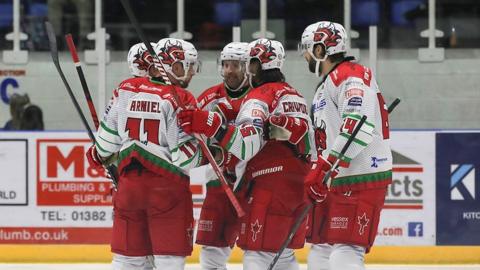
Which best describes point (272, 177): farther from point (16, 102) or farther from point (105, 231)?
point (16, 102)

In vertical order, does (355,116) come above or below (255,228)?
above

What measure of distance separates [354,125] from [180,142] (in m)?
0.75

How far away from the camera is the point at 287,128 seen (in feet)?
17.6

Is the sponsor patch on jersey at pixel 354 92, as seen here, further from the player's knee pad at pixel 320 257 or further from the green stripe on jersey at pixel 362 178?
the player's knee pad at pixel 320 257

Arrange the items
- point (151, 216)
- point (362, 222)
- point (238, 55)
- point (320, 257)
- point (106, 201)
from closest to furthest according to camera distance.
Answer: point (362, 222), point (151, 216), point (238, 55), point (320, 257), point (106, 201)

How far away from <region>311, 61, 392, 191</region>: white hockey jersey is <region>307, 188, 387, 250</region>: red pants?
1.7 inches

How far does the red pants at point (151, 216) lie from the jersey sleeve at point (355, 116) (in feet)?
2.33

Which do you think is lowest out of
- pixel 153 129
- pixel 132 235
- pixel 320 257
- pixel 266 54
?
pixel 320 257

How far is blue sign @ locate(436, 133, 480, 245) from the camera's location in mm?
8086

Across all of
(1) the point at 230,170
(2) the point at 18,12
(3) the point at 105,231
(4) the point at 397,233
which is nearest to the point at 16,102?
(2) the point at 18,12

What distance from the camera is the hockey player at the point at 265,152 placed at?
5289mm

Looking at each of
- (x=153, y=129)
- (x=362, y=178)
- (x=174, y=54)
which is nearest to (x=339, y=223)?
(x=362, y=178)

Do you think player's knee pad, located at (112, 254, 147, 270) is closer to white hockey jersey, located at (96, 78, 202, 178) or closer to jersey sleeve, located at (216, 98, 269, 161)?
white hockey jersey, located at (96, 78, 202, 178)

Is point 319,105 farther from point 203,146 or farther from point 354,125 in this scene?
point 203,146
